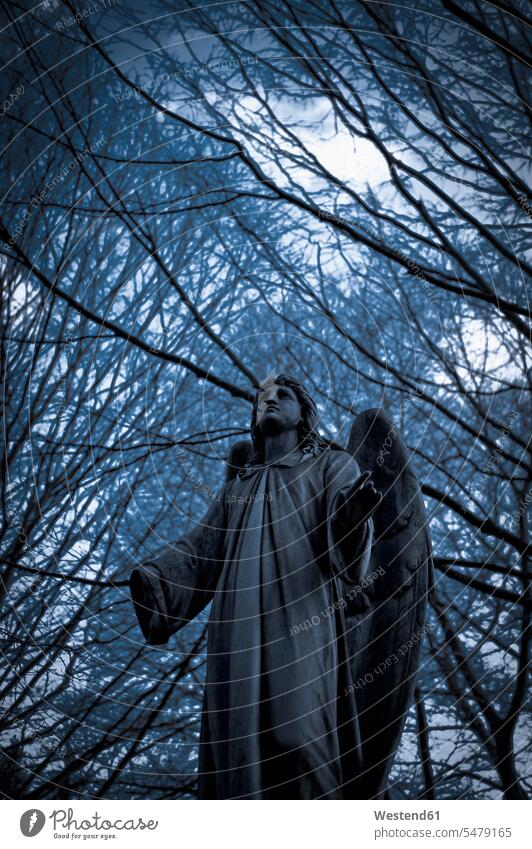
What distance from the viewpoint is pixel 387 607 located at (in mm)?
4230

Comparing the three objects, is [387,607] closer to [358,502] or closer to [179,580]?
[358,502]

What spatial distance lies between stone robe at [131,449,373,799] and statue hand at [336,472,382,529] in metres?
0.04

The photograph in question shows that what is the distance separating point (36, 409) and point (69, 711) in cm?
137

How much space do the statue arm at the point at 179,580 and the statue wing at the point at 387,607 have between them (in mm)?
500

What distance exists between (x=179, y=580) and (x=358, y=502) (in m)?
0.74

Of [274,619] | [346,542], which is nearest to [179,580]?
[274,619]

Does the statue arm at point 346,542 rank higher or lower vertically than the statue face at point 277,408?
lower

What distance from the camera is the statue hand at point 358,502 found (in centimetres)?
373

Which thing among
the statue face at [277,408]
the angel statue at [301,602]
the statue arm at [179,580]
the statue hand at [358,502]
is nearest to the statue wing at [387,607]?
the angel statue at [301,602]

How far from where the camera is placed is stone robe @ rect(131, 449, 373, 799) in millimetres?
3713
